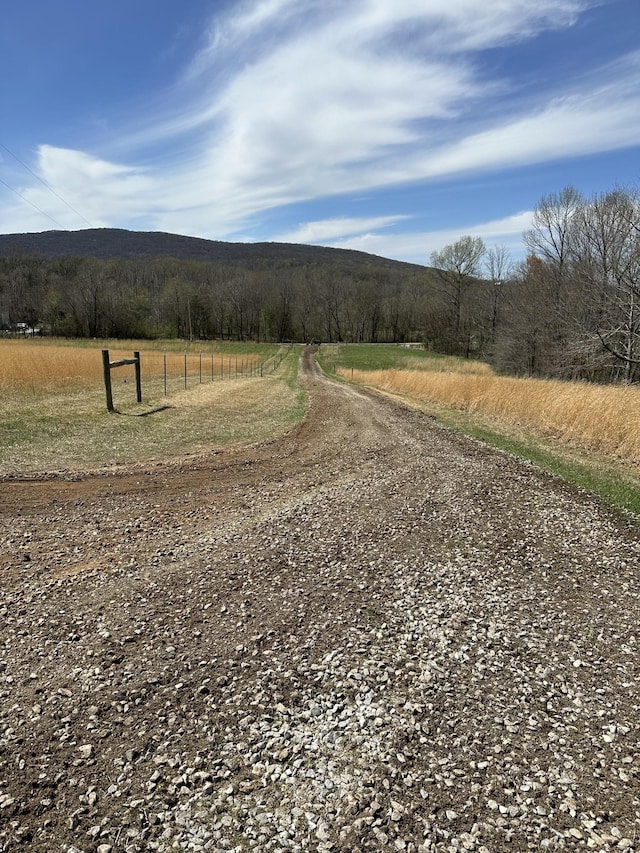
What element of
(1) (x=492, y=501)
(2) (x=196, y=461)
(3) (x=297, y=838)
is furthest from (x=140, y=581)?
(1) (x=492, y=501)

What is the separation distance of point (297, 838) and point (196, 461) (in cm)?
788

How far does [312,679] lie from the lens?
12.1ft

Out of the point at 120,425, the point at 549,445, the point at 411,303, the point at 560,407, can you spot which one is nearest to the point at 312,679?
the point at 120,425

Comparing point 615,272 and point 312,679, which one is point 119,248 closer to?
point 615,272

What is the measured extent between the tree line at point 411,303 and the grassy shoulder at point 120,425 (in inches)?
786

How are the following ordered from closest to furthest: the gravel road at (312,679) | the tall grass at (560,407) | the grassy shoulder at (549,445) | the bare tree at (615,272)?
the gravel road at (312,679) < the grassy shoulder at (549,445) < the tall grass at (560,407) < the bare tree at (615,272)

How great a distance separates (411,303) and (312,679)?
104 meters

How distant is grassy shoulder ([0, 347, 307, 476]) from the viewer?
31.3 ft

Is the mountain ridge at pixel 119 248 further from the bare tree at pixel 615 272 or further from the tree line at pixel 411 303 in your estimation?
the bare tree at pixel 615 272

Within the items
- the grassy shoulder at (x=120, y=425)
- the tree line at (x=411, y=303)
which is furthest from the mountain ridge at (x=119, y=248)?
the grassy shoulder at (x=120, y=425)

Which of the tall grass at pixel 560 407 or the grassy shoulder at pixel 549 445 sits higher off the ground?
the tall grass at pixel 560 407

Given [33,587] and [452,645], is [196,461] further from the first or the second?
[452,645]

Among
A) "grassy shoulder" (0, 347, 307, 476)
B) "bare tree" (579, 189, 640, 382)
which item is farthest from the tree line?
"grassy shoulder" (0, 347, 307, 476)

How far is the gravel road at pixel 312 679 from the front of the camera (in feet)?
8.61
